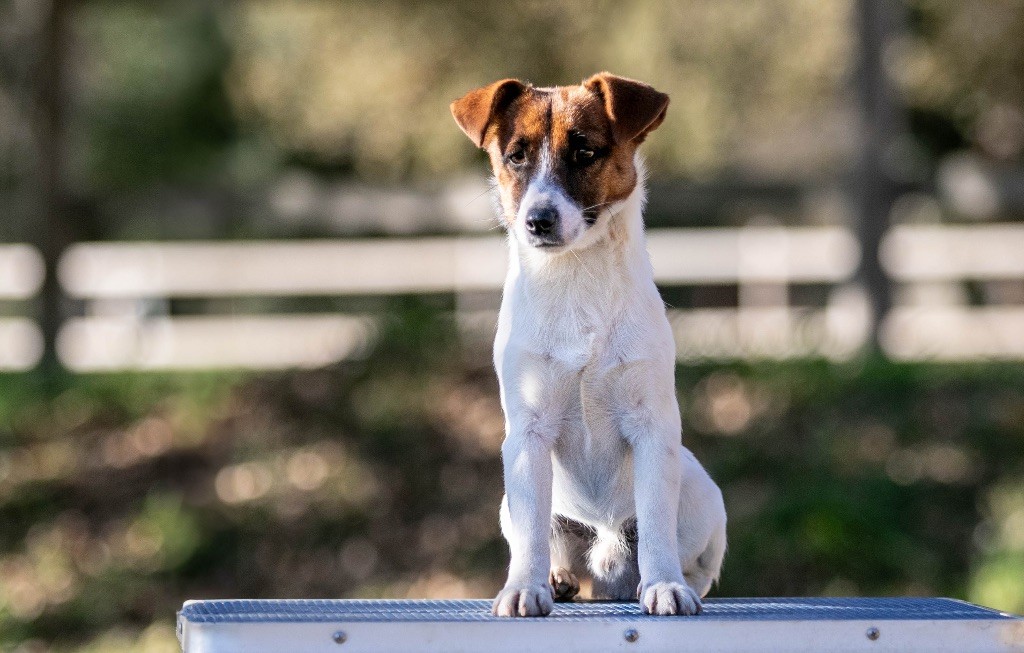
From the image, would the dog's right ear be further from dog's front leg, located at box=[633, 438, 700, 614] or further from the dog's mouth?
dog's front leg, located at box=[633, 438, 700, 614]

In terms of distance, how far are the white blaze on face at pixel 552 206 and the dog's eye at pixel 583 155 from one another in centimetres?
7

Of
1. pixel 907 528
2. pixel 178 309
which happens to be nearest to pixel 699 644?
pixel 907 528

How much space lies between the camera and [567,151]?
3.27 meters

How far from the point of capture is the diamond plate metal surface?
3.01m

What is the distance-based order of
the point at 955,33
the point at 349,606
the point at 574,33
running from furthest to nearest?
the point at 955,33, the point at 574,33, the point at 349,606

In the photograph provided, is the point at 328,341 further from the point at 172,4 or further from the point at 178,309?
the point at 178,309

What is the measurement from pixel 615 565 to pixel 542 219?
1004 mm

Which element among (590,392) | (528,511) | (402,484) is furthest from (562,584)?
(402,484)

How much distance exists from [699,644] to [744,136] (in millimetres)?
15870

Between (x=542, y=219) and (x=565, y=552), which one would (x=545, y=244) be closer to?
(x=542, y=219)

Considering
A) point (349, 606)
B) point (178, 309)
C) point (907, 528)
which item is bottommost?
point (178, 309)

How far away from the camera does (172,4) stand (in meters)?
10.4

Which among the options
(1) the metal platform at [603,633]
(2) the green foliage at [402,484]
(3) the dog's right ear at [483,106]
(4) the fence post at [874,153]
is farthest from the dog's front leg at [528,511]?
(4) the fence post at [874,153]

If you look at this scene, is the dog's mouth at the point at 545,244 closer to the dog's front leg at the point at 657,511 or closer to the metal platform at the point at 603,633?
the dog's front leg at the point at 657,511
